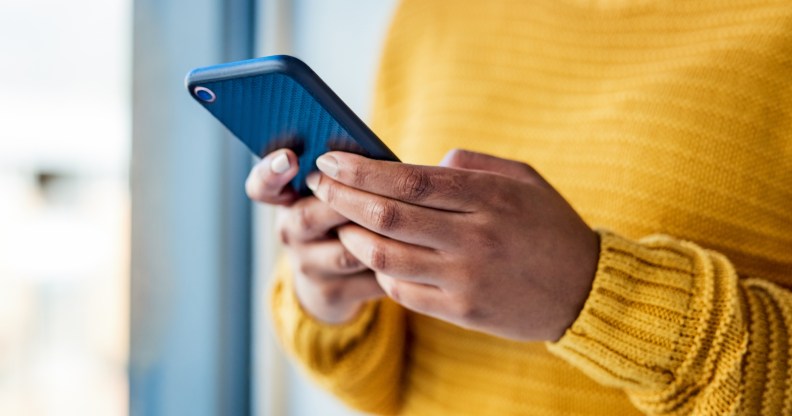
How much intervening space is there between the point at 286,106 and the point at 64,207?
93 cm

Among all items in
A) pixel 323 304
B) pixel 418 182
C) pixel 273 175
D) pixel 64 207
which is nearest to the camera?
pixel 418 182

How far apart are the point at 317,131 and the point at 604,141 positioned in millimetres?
293

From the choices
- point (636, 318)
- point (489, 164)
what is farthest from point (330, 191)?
point (636, 318)

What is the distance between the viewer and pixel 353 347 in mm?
718

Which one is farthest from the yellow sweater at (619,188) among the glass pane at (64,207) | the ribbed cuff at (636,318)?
the glass pane at (64,207)

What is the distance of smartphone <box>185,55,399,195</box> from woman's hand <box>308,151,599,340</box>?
2 cm

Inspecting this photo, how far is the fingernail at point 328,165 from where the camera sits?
0.46m

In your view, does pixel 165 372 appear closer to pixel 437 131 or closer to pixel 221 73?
pixel 437 131

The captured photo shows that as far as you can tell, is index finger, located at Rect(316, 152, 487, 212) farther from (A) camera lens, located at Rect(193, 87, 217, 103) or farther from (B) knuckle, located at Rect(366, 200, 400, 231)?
(A) camera lens, located at Rect(193, 87, 217, 103)

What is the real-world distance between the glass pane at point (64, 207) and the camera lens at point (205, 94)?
0.77 metres

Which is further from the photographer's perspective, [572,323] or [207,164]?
[207,164]

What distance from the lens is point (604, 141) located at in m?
0.63

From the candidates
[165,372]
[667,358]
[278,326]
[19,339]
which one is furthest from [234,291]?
[667,358]

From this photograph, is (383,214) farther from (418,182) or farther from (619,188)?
(619,188)
